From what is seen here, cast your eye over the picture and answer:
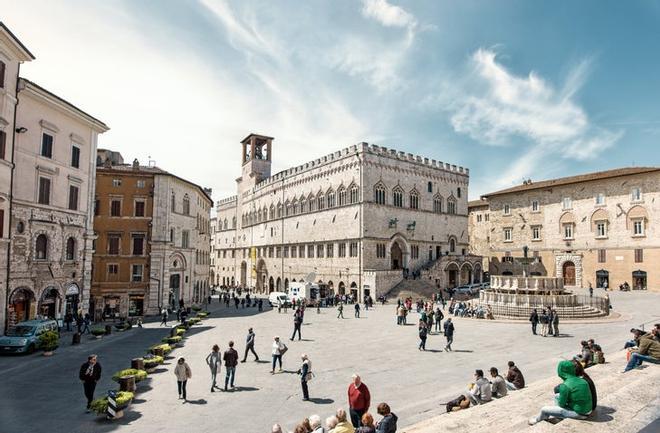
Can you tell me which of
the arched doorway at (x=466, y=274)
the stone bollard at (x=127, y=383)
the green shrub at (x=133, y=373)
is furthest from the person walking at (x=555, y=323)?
the arched doorway at (x=466, y=274)

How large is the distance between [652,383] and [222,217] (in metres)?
79.6

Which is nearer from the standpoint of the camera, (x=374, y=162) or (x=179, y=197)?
(x=179, y=197)

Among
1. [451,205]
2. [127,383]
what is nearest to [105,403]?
[127,383]

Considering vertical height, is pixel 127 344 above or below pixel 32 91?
below

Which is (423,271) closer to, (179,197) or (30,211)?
(179,197)

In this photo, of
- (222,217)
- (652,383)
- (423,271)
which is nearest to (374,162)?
(423,271)

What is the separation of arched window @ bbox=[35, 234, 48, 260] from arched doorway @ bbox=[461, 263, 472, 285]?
41.2 m

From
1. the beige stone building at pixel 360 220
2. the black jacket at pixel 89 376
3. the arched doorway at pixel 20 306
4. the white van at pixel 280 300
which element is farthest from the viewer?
the beige stone building at pixel 360 220

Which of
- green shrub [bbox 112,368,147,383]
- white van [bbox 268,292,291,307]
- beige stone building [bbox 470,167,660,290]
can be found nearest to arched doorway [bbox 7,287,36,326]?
green shrub [bbox 112,368,147,383]

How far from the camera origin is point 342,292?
48.0 meters

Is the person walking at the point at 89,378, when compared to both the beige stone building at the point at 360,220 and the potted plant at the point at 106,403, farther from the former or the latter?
the beige stone building at the point at 360,220

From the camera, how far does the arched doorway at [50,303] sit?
83.6 ft

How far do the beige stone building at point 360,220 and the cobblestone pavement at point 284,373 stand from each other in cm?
1974

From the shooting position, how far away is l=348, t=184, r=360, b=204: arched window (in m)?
46.8
